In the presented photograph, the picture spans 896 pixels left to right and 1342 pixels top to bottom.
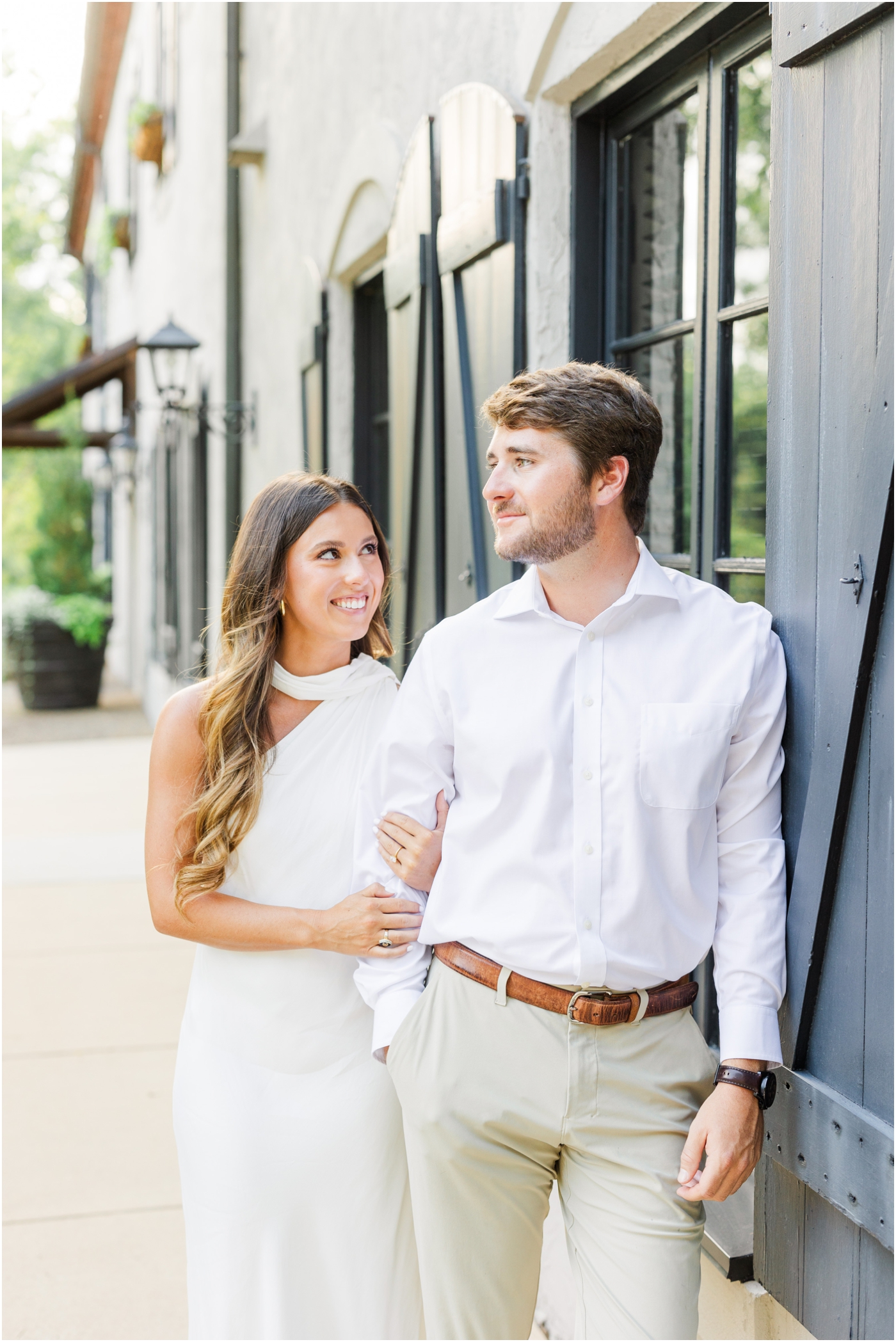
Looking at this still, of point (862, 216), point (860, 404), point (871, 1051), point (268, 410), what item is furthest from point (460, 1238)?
point (268, 410)

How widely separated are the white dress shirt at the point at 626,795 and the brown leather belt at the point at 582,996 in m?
0.02

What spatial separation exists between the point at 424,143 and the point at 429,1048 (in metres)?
3.14

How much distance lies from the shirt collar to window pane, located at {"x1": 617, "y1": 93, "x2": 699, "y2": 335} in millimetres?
1294

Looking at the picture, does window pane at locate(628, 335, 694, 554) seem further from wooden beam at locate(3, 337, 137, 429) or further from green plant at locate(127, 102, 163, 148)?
wooden beam at locate(3, 337, 137, 429)

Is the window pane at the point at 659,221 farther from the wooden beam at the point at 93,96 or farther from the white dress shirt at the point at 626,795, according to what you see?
the wooden beam at the point at 93,96

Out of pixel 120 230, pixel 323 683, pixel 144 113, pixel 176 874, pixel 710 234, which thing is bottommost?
pixel 176 874

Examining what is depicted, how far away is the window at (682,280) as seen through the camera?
8.70 feet

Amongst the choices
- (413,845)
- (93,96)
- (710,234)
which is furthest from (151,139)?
(413,845)

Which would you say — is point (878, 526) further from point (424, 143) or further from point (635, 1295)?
point (424, 143)

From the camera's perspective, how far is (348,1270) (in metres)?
2.24

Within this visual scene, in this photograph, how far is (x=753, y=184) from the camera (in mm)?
6328

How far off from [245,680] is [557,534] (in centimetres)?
69

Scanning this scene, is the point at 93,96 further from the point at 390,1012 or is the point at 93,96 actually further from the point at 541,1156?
the point at 541,1156

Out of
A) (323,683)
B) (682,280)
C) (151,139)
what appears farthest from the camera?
(151,139)
